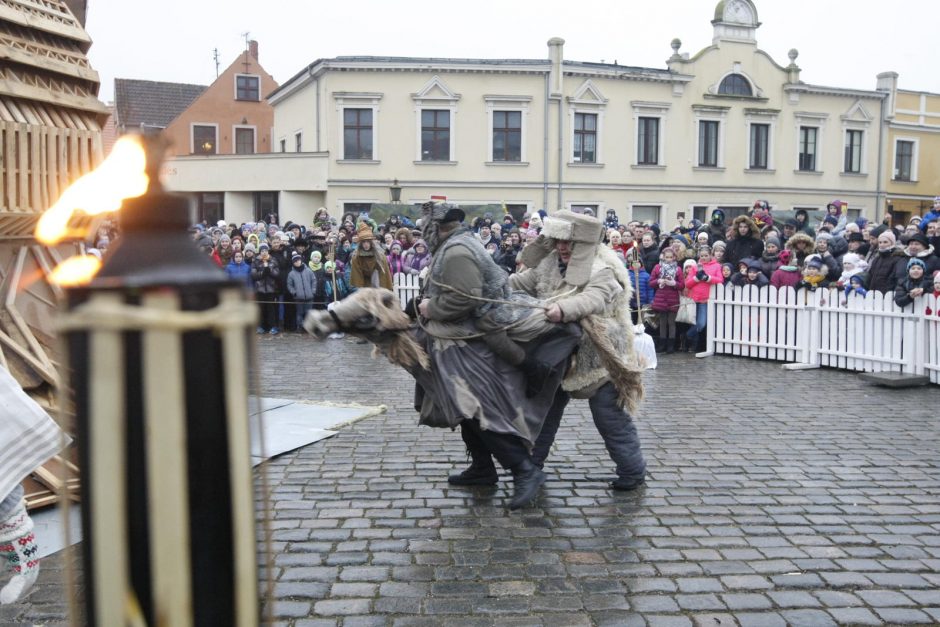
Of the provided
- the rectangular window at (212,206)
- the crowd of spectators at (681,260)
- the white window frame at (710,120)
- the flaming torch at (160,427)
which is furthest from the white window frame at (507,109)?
the flaming torch at (160,427)

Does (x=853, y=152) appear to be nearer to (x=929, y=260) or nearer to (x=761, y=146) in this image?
(x=761, y=146)

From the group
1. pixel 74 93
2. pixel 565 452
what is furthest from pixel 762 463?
pixel 74 93

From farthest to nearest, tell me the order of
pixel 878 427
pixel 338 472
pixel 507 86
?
pixel 507 86
pixel 878 427
pixel 338 472

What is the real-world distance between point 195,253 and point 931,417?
29.0 feet

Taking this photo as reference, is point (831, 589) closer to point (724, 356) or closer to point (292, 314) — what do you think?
point (724, 356)

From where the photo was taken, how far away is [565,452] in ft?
23.4

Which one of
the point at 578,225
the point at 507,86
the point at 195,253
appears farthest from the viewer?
the point at 507,86

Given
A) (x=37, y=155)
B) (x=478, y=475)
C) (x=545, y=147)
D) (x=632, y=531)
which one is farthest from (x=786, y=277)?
(x=545, y=147)

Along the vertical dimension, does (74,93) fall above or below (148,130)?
above

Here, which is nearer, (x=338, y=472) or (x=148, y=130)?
(x=148, y=130)

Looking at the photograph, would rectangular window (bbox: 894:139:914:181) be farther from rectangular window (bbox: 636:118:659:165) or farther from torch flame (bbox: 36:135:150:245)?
torch flame (bbox: 36:135:150:245)

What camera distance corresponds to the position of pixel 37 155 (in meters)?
5.54

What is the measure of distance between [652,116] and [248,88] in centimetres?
2296

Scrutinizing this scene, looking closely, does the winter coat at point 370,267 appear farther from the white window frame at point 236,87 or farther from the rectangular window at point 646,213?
the white window frame at point 236,87
